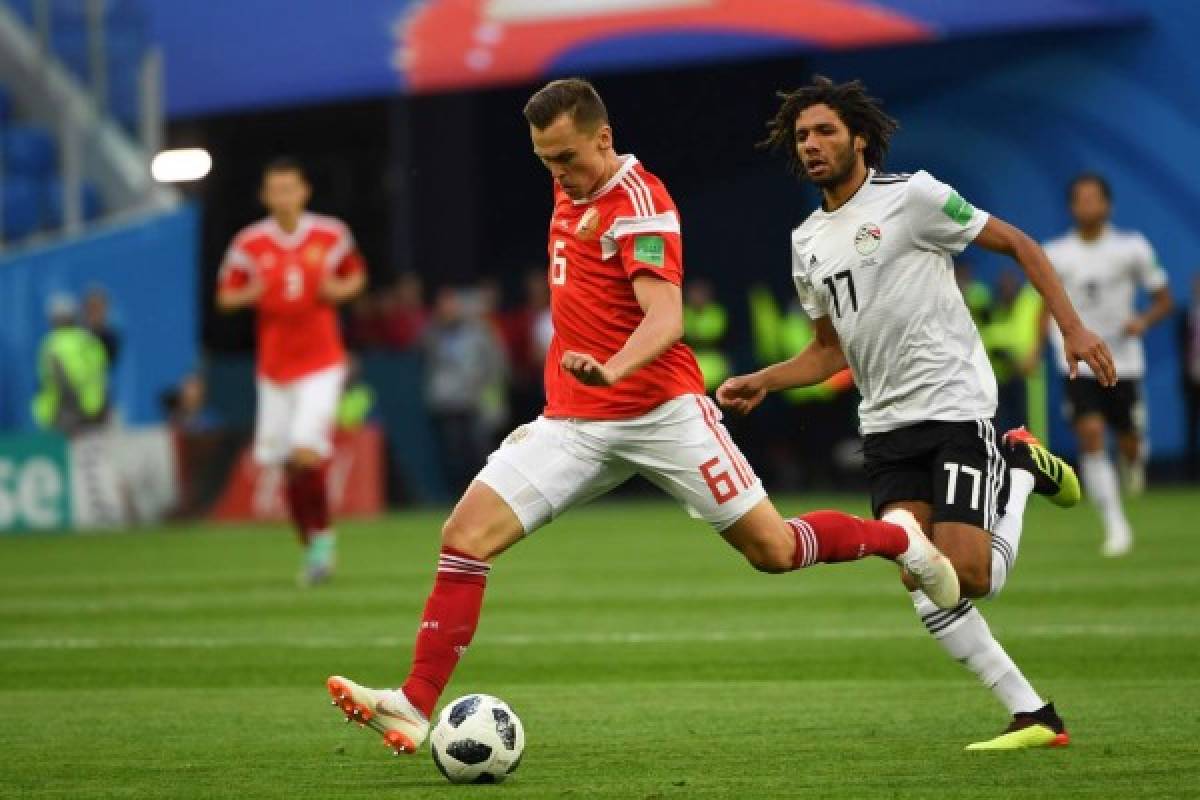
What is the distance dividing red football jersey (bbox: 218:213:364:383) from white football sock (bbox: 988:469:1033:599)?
7748 mm

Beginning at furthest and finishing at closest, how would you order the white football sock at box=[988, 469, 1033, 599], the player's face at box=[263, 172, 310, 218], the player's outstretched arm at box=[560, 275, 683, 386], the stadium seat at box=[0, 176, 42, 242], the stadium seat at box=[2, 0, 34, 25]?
1. the stadium seat at box=[2, 0, 34, 25]
2. the stadium seat at box=[0, 176, 42, 242]
3. the player's face at box=[263, 172, 310, 218]
4. the white football sock at box=[988, 469, 1033, 599]
5. the player's outstretched arm at box=[560, 275, 683, 386]

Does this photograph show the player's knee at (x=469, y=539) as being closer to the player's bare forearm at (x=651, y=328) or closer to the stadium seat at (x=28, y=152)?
the player's bare forearm at (x=651, y=328)

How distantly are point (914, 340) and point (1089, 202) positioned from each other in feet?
24.7

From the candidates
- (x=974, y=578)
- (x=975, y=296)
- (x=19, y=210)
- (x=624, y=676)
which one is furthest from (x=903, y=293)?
(x=19, y=210)

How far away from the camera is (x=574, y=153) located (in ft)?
23.6

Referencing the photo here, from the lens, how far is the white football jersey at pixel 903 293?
762cm

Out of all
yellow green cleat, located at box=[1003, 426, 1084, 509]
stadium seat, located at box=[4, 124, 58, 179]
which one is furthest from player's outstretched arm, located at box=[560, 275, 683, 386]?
stadium seat, located at box=[4, 124, 58, 179]

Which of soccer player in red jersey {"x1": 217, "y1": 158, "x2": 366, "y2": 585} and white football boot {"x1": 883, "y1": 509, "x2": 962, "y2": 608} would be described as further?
soccer player in red jersey {"x1": 217, "y1": 158, "x2": 366, "y2": 585}

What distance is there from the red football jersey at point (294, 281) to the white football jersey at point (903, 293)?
7.68 meters

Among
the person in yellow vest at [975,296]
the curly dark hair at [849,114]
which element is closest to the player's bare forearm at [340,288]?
the curly dark hair at [849,114]

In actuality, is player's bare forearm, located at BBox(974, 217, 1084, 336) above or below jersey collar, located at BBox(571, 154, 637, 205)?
below

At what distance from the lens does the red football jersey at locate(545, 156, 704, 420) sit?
23.6 feet

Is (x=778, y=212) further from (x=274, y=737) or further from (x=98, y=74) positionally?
(x=274, y=737)

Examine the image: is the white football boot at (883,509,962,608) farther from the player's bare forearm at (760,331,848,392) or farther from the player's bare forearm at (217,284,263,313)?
the player's bare forearm at (217,284,263,313)
